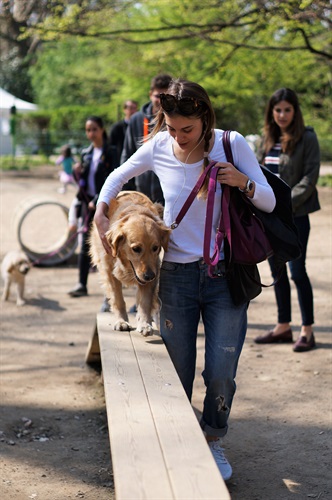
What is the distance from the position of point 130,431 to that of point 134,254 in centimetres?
128

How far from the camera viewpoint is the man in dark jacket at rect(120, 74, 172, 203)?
6.66m

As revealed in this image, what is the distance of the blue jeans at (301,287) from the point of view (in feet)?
22.4

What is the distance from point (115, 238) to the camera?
434 cm

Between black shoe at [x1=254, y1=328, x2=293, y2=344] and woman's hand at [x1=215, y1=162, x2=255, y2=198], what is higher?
woman's hand at [x1=215, y1=162, x2=255, y2=198]

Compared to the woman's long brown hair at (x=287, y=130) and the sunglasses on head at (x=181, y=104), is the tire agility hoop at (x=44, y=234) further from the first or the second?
the sunglasses on head at (x=181, y=104)

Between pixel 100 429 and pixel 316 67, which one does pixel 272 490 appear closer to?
pixel 100 429

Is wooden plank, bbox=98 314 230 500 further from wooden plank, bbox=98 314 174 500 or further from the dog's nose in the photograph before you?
the dog's nose

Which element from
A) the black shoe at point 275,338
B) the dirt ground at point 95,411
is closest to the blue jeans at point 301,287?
the black shoe at point 275,338

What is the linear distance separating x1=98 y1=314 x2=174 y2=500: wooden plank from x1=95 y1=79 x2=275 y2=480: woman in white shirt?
334 millimetres

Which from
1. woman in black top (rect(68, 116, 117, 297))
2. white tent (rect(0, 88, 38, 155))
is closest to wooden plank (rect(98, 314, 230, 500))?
woman in black top (rect(68, 116, 117, 297))

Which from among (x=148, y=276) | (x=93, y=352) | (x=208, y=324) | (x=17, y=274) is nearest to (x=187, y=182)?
(x=148, y=276)

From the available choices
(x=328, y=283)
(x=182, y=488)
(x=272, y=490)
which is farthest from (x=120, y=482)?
(x=328, y=283)

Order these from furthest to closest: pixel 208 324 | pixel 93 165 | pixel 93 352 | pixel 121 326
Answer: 1. pixel 93 165
2. pixel 93 352
3. pixel 121 326
4. pixel 208 324

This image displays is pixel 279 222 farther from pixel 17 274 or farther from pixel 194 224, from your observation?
pixel 17 274
